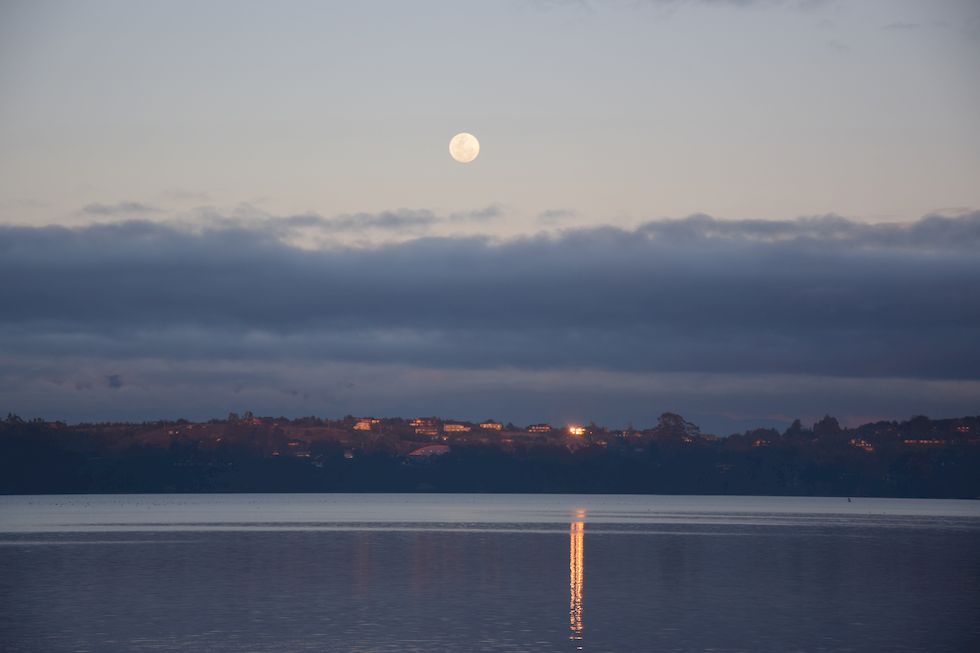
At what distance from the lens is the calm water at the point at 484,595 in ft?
179

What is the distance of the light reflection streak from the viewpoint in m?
57.1

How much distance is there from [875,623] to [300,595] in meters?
32.1

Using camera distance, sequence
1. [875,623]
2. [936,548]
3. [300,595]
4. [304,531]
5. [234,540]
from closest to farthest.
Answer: [875,623]
[300,595]
[936,548]
[234,540]
[304,531]

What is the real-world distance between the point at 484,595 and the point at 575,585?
9.35 m

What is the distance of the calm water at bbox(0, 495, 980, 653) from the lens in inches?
2143

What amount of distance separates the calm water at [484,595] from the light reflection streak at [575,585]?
0.74 feet

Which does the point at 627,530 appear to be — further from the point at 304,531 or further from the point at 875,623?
the point at 875,623

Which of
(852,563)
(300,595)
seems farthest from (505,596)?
(852,563)

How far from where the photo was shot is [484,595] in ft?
242

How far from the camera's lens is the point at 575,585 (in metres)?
81.1

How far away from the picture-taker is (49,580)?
81625 mm

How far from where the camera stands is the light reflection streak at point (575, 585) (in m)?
57.1

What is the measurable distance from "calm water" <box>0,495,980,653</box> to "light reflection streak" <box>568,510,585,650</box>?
225 millimetres

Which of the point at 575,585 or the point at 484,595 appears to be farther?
the point at 575,585
